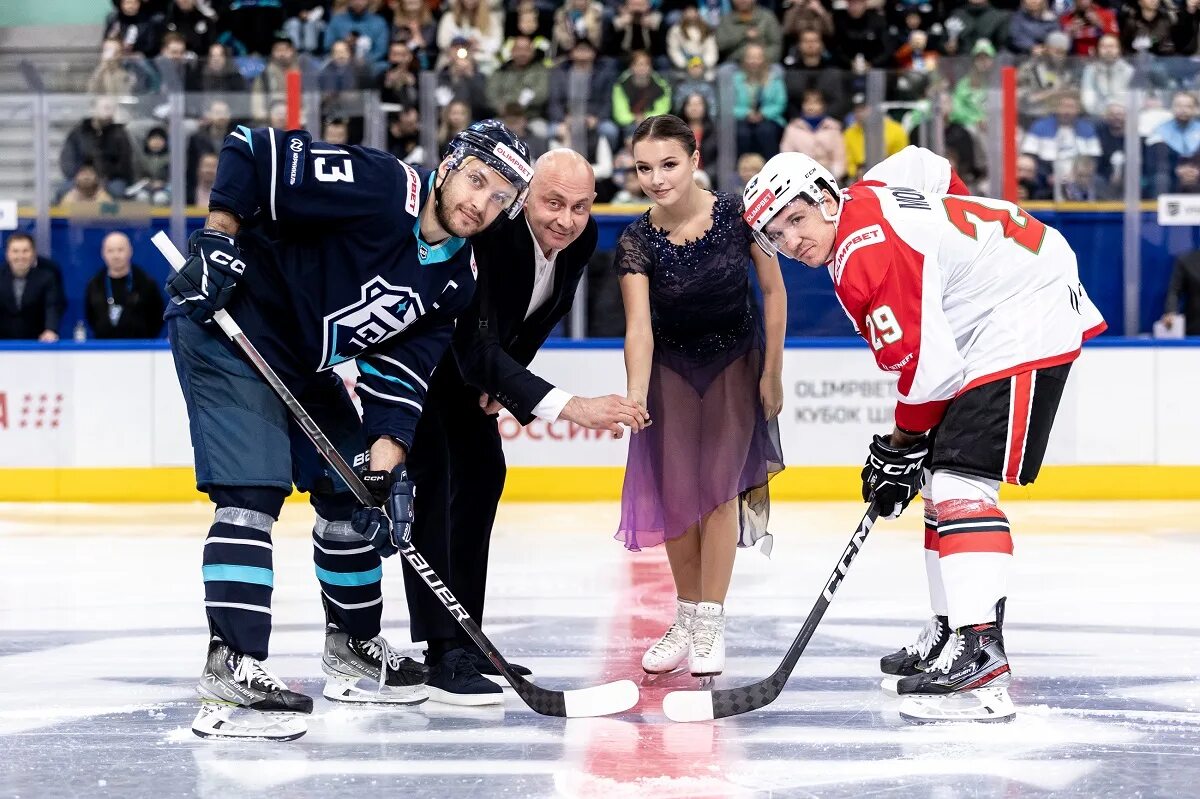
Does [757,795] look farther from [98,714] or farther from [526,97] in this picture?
[526,97]

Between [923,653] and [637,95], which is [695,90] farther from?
[923,653]

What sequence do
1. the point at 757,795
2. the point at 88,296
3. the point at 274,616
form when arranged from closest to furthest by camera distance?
the point at 757,795 < the point at 274,616 < the point at 88,296

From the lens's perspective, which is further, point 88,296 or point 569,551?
point 88,296

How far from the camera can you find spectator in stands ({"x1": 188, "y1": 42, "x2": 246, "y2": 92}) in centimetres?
735

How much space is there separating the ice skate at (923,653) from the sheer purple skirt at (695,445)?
0.52 metres

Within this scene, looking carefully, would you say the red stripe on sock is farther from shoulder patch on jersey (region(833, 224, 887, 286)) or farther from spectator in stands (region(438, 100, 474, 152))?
spectator in stands (region(438, 100, 474, 152))

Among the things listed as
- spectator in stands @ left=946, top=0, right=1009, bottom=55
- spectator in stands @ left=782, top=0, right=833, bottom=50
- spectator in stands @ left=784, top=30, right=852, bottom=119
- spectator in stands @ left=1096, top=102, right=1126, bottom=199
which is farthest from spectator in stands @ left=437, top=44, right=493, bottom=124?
spectator in stands @ left=946, top=0, right=1009, bottom=55

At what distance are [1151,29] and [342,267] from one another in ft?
23.4

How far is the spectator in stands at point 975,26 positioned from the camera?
9234 mm

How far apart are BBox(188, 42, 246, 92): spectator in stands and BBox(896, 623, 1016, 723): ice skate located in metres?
5.09

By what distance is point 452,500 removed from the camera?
370 centimetres

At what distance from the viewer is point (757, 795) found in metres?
2.75

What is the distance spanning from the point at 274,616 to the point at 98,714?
3.71 ft

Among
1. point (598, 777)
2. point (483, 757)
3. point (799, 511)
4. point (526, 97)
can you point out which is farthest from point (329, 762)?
point (526, 97)
